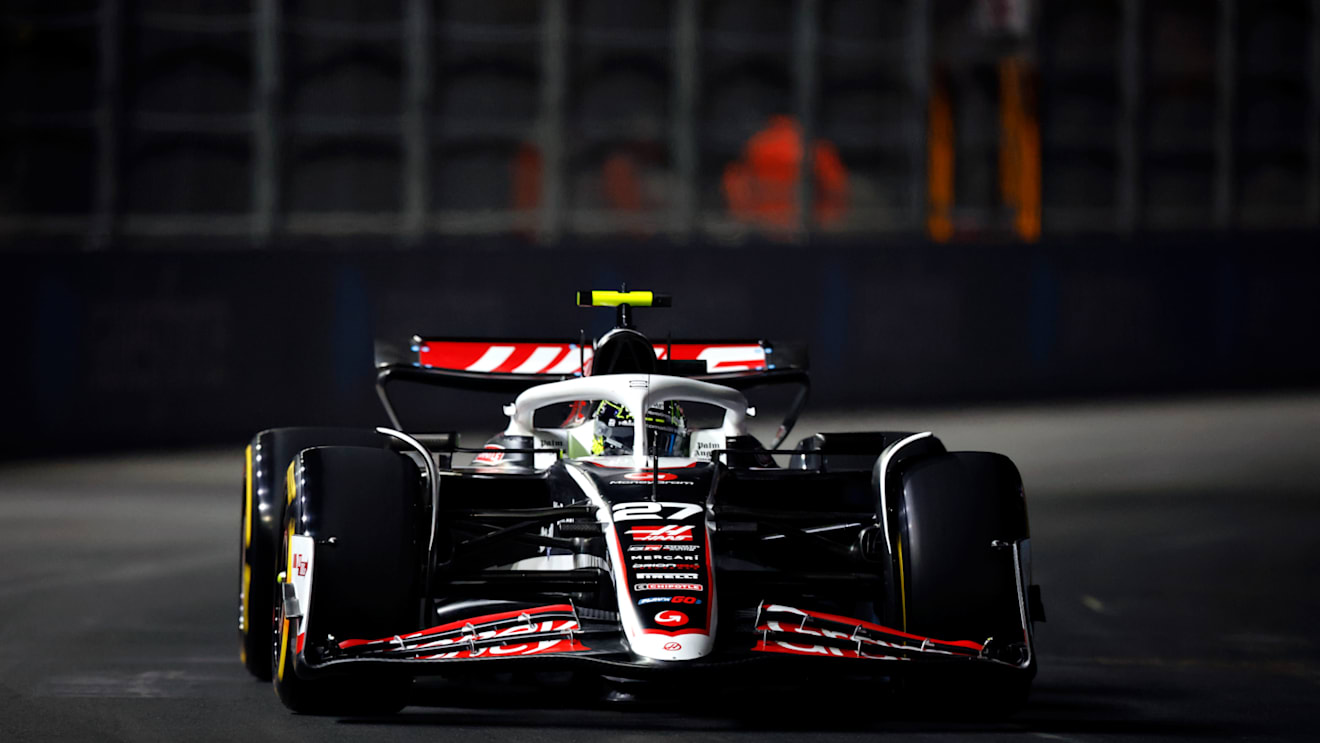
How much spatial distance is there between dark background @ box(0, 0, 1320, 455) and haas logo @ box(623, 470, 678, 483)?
12288mm

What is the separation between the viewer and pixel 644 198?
25.2 metres

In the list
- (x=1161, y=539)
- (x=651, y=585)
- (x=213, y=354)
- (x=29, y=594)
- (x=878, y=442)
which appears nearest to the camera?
(x=651, y=585)

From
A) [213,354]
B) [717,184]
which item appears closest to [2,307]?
[213,354]

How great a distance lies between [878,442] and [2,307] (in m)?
11.9

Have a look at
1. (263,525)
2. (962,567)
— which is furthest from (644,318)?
(962,567)

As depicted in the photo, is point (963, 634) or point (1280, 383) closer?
point (963, 634)

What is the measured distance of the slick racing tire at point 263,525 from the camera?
8.66 meters

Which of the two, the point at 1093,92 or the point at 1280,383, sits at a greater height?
the point at 1093,92

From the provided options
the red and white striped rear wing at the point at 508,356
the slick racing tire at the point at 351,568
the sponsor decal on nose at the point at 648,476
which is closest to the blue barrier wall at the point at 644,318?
the red and white striped rear wing at the point at 508,356

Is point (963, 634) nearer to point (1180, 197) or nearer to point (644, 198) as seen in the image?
point (644, 198)

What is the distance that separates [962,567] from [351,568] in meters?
2.06

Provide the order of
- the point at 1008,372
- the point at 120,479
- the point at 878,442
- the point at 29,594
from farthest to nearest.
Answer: the point at 1008,372
the point at 120,479
the point at 29,594
the point at 878,442

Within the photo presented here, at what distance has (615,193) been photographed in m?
25.0

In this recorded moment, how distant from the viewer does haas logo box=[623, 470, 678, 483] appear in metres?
7.83
